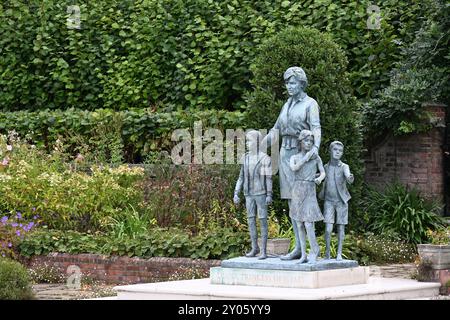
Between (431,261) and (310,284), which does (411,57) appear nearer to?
(431,261)

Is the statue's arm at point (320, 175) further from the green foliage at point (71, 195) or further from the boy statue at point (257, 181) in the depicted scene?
the green foliage at point (71, 195)

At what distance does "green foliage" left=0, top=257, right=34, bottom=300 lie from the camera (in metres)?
12.9

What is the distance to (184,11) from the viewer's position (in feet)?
69.7

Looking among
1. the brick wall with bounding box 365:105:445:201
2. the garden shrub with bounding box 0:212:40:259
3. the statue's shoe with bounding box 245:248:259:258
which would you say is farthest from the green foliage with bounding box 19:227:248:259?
the brick wall with bounding box 365:105:445:201

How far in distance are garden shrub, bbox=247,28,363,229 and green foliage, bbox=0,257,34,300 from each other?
4.88 m

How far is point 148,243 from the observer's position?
1568 centimetres

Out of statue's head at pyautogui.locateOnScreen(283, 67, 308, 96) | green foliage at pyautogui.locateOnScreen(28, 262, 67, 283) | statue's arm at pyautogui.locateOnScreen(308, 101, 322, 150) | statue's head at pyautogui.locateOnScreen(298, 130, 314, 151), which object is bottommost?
green foliage at pyautogui.locateOnScreen(28, 262, 67, 283)

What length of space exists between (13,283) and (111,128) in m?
6.91

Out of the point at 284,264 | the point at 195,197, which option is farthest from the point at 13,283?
the point at 195,197

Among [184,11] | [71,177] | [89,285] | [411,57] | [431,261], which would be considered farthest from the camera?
[184,11]

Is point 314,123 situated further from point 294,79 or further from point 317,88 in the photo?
point 317,88

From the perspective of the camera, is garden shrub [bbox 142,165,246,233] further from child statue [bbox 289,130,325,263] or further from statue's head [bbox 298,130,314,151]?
statue's head [bbox 298,130,314,151]

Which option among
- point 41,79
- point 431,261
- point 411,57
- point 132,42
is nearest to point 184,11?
point 132,42

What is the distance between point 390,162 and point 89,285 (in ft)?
19.1
